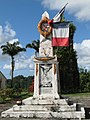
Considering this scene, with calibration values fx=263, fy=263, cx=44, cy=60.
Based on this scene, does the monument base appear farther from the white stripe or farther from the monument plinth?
the white stripe

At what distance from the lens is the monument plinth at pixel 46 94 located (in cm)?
1270

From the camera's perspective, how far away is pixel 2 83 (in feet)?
196

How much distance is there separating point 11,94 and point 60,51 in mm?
11631

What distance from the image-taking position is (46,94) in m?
14.5

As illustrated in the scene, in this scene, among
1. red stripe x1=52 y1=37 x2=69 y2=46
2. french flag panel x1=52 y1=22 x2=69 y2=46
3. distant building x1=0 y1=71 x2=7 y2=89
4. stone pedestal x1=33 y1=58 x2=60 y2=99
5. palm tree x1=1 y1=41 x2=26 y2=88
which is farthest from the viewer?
distant building x1=0 y1=71 x2=7 y2=89

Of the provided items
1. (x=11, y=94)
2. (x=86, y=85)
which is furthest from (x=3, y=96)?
(x=86, y=85)

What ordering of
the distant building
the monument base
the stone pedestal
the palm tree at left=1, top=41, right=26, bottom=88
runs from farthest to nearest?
the distant building < the palm tree at left=1, top=41, right=26, bottom=88 < the stone pedestal < the monument base

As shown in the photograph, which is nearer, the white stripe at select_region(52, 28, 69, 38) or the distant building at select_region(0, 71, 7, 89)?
the white stripe at select_region(52, 28, 69, 38)

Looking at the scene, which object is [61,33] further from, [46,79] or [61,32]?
[46,79]

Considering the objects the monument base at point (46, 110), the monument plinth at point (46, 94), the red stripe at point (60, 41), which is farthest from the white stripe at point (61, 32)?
the monument base at point (46, 110)

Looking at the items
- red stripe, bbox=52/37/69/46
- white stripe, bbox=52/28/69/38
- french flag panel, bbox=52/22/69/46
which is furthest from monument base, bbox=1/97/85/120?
white stripe, bbox=52/28/69/38

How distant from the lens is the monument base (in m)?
12.6

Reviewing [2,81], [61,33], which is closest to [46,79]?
[61,33]

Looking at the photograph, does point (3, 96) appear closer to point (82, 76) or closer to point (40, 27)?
point (40, 27)
